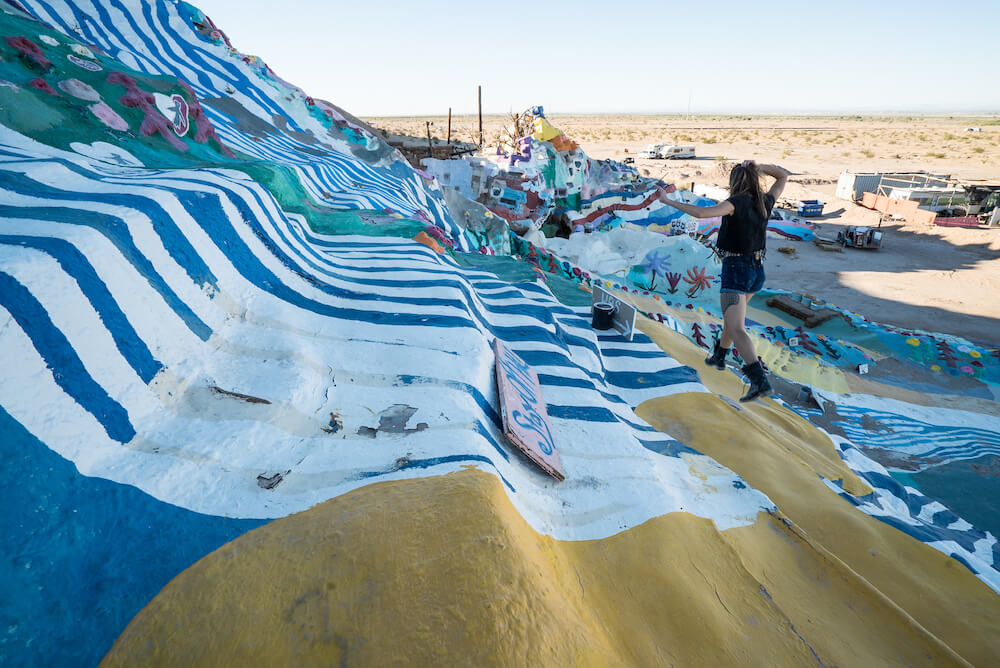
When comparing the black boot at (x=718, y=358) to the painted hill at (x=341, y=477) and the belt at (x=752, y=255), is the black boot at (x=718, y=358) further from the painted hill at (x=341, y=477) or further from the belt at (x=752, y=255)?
the belt at (x=752, y=255)

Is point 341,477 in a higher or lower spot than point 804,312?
higher

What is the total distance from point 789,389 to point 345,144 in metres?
7.41

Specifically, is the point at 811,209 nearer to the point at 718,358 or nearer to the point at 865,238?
the point at 865,238

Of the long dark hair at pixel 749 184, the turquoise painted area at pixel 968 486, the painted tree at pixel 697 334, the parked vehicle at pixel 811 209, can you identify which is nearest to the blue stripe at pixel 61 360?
the long dark hair at pixel 749 184

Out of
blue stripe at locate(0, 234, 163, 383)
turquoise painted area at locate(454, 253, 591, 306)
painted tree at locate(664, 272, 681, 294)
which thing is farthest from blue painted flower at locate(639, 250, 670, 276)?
blue stripe at locate(0, 234, 163, 383)

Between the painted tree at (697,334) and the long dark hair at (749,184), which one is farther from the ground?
the long dark hair at (749,184)

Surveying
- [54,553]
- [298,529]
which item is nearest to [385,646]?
[298,529]

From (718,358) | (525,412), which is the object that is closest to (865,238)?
(718,358)

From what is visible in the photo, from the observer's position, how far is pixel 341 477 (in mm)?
1623

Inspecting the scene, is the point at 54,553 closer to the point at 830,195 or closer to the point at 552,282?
the point at 552,282

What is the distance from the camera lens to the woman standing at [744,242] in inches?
124

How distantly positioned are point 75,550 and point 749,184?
3.68 metres

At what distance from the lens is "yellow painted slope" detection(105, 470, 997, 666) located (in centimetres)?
112

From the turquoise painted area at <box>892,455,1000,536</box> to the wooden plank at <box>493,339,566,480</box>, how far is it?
3.21 metres
